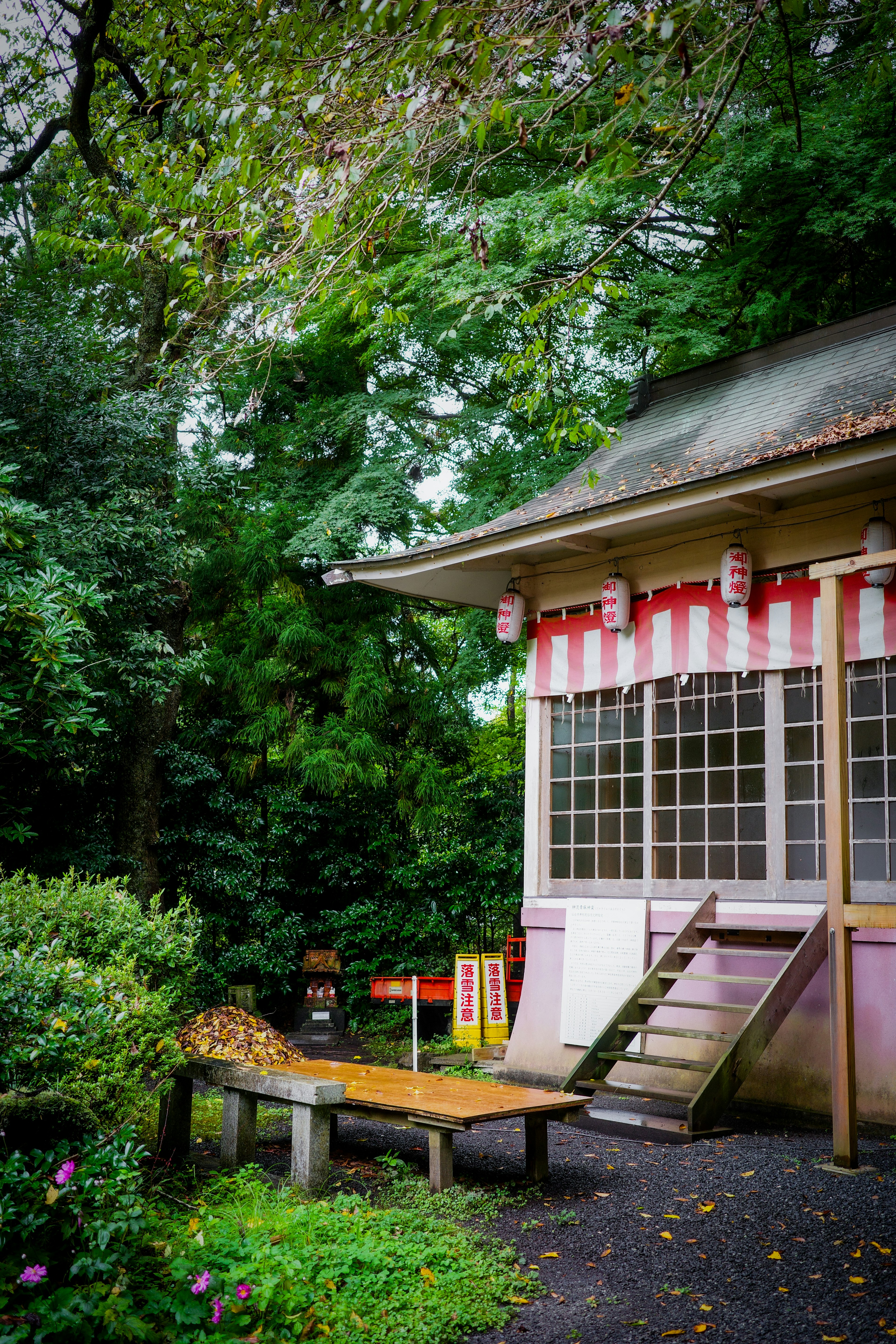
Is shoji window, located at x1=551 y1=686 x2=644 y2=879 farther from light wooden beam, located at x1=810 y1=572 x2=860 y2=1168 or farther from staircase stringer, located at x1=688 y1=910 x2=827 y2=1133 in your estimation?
light wooden beam, located at x1=810 y1=572 x2=860 y2=1168

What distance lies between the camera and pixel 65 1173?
3346 millimetres

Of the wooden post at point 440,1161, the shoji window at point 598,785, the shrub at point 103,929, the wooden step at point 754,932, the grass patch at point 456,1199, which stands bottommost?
the grass patch at point 456,1199

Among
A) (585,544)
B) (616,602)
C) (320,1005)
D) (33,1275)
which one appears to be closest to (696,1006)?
(616,602)

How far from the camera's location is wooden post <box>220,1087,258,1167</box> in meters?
5.57

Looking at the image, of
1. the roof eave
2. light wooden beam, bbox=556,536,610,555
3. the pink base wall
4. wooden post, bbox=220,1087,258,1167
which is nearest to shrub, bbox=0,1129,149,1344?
wooden post, bbox=220,1087,258,1167

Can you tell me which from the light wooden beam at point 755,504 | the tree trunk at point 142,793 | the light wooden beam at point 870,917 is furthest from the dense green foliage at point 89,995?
the tree trunk at point 142,793

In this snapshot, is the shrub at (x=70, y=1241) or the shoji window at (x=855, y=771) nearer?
the shrub at (x=70, y=1241)

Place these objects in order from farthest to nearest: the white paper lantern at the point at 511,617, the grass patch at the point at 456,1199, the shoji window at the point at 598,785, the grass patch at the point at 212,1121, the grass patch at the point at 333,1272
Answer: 1. the white paper lantern at the point at 511,617
2. the shoji window at the point at 598,785
3. the grass patch at the point at 212,1121
4. the grass patch at the point at 456,1199
5. the grass patch at the point at 333,1272

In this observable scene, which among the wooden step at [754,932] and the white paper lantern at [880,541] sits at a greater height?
the white paper lantern at [880,541]

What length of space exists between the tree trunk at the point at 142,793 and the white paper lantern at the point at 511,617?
4.21 meters

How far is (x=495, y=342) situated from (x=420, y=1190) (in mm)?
10816

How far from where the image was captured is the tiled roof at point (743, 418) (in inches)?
271

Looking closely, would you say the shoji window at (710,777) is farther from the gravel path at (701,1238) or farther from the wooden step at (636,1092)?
the gravel path at (701,1238)

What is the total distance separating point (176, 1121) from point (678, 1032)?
120 inches
